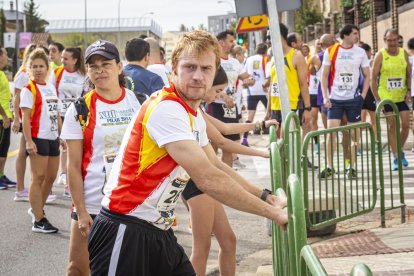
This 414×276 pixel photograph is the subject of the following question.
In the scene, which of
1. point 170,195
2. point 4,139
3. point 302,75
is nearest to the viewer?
point 170,195

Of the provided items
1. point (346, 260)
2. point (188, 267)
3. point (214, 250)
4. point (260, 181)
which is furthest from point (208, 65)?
point (260, 181)

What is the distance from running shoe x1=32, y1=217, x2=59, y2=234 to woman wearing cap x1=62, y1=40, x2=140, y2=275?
12.4 ft

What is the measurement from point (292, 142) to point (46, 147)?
3274 millimetres

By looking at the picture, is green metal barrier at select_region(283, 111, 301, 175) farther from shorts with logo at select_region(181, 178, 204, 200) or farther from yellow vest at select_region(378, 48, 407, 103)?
yellow vest at select_region(378, 48, 407, 103)

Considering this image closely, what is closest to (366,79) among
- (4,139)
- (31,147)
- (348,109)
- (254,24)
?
(348,109)

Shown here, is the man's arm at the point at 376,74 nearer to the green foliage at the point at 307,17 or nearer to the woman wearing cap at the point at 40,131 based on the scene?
the woman wearing cap at the point at 40,131

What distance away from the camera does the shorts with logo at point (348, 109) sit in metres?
12.0

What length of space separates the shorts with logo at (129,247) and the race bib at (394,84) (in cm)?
922

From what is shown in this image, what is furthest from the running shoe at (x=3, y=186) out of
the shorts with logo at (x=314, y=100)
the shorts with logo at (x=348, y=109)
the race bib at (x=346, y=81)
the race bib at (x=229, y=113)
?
the shorts with logo at (x=314, y=100)

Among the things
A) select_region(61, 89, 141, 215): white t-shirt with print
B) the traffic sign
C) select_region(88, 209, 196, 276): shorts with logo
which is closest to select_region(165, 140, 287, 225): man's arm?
select_region(88, 209, 196, 276): shorts with logo

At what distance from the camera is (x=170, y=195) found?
12.7 ft

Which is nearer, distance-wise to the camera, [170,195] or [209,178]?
[209,178]

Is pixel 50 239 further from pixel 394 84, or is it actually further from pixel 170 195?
pixel 394 84

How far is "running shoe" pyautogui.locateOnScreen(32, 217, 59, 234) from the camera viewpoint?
8750 millimetres
